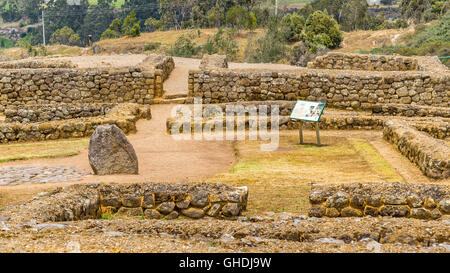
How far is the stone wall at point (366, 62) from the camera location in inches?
1010

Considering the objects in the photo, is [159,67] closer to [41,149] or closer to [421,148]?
[41,149]

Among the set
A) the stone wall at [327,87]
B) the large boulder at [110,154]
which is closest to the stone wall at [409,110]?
the stone wall at [327,87]

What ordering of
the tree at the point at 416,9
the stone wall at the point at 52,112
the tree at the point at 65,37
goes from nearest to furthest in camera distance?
1. the stone wall at the point at 52,112
2. the tree at the point at 416,9
3. the tree at the point at 65,37

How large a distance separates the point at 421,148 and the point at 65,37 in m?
77.6

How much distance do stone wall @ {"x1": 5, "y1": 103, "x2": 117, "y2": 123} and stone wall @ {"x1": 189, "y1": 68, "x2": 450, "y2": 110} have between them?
346cm

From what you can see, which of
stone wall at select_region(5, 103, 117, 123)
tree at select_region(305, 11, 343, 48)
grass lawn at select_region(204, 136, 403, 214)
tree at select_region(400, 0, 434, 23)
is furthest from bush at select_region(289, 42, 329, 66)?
grass lawn at select_region(204, 136, 403, 214)

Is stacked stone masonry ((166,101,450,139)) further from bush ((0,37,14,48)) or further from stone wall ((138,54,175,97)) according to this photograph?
bush ((0,37,14,48))

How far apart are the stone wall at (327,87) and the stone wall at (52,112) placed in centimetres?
346

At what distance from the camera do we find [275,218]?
8.97m

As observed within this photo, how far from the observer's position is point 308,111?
53.1 feet

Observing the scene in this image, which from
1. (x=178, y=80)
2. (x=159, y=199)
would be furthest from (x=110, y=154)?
(x=178, y=80)

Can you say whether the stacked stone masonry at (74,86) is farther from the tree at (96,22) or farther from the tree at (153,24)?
the tree at (96,22)

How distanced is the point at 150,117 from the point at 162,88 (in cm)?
371

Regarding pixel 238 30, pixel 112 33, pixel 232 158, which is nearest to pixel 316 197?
pixel 232 158
